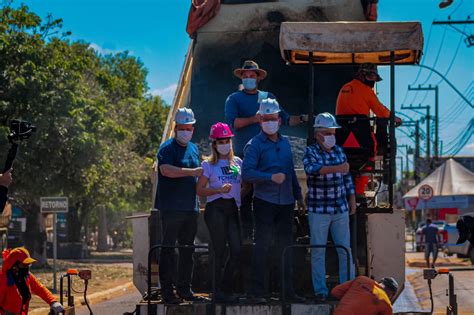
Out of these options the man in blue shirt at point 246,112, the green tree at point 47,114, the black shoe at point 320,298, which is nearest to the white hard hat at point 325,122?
the man in blue shirt at point 246,112

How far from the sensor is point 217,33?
12156 millimetres

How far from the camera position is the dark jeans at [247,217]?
957 centimetres

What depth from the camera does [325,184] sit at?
9.12 metres

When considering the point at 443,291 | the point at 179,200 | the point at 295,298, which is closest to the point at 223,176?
the point at 179,200

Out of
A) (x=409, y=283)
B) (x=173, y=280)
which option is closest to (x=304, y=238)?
(x=173, y=280)

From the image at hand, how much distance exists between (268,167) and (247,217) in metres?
0.86

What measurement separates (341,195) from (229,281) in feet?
4.29

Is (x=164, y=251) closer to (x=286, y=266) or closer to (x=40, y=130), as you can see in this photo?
(x=286, y=266)

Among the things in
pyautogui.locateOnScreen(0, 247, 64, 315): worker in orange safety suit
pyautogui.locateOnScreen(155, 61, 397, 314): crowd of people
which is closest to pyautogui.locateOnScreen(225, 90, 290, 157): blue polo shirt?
pyautogui.locateOnScreen(155, 61, 397, 314): crowd of people

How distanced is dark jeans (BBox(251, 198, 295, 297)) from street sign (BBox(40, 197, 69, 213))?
15.8m

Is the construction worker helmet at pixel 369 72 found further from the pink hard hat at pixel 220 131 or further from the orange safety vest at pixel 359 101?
the pink hard hat at pixel 220 131

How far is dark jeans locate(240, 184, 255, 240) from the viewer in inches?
377

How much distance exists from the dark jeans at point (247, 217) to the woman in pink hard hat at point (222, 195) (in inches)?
14.7

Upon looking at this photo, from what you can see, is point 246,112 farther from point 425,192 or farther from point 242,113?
point 425,192
